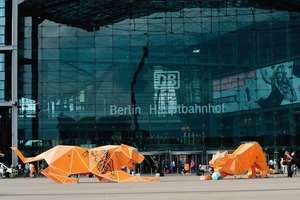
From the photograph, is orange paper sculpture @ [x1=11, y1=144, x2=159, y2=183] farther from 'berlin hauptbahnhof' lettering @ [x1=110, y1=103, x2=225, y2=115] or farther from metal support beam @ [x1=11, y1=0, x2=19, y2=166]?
metal support beam @ [x1=11, y1=0, x2=19, y2=166]

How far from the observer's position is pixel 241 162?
105 feet

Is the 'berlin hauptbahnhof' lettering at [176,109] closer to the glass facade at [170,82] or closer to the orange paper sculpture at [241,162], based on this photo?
the glass facade at [170,82]

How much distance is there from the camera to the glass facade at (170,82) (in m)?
48.4

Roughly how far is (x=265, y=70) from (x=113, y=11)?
13304 millimetres

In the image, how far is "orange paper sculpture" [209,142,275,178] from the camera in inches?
1236

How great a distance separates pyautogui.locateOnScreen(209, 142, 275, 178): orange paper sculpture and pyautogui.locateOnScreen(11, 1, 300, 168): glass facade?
15091mm

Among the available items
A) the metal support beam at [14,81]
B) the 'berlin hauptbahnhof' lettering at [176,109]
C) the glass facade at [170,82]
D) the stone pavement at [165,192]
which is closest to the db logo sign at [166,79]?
the glass facade at [170,82]

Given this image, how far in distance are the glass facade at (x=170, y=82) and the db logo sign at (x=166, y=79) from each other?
8 cm

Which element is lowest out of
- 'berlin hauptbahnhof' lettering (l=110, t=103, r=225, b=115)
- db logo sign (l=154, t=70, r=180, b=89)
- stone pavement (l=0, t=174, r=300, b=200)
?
stone pavement (l=0, t=174, r=300, b=200)

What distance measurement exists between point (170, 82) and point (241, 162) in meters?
17.5

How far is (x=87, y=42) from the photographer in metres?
49.8

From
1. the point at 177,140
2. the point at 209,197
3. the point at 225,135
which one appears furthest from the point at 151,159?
the point at 209,197

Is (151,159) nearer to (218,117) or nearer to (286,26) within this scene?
(218,117)

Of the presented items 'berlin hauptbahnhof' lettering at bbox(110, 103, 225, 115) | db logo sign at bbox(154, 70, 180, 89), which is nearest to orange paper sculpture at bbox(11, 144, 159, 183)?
'berlin hauptbahnhof' lettering at bbox(110, 103, 225, 115)
